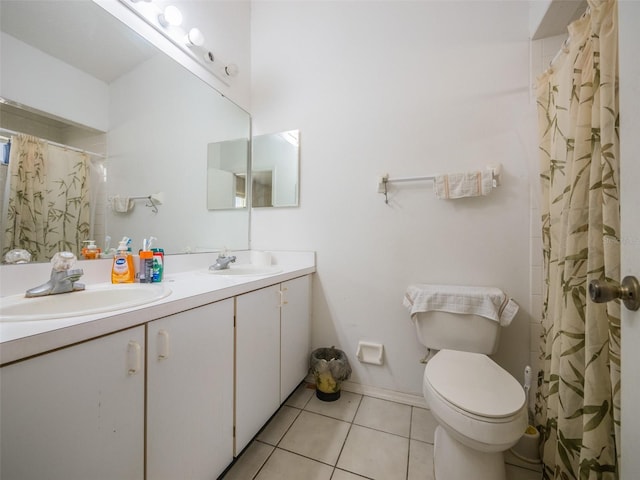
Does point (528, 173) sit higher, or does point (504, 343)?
point (528, 173)

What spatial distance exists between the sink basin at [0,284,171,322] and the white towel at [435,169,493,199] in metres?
1.43

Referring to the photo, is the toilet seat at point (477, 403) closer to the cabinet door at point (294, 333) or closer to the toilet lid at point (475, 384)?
the toilet lid at point (475, 384)

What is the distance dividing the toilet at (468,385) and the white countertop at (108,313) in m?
0.85

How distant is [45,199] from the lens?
3.13 ft

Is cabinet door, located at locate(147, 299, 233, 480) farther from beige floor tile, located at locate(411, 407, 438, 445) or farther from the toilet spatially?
beige floor tile, located at locate(411, 407, 438, 445)

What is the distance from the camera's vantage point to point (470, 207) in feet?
4.70

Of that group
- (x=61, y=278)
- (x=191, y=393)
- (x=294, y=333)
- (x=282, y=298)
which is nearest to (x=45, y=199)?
(x=61, y=278)

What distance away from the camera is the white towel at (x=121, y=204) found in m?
1.15

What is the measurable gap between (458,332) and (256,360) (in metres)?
1.03

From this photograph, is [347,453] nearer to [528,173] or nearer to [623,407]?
[623,407]

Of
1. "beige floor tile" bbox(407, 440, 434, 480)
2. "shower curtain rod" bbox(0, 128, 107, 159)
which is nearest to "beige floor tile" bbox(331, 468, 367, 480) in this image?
"beige floor tile" bbox(407, 440, 434, 480)

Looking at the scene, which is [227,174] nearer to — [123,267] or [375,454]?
[123,267]

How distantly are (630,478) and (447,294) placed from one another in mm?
865

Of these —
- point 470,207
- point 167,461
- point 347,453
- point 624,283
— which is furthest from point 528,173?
point 167,461
